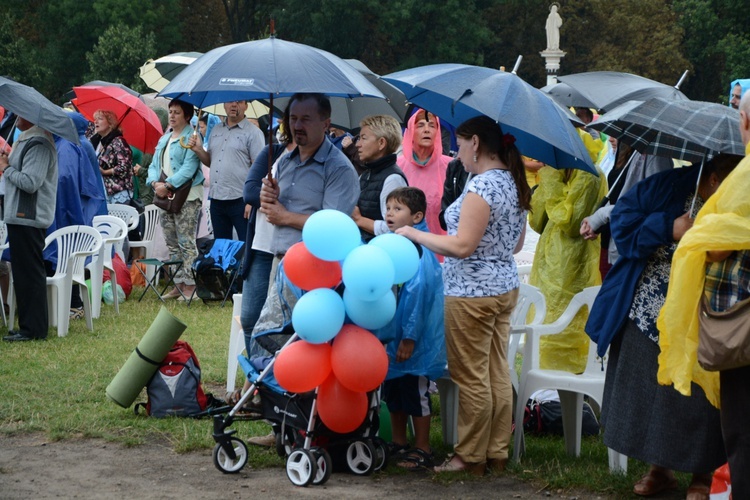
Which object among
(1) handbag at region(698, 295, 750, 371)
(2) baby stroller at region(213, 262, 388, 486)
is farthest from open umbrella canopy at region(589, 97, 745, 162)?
(2) baby stroller at region(213, 262, 388, 486)

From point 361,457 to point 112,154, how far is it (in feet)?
24.9

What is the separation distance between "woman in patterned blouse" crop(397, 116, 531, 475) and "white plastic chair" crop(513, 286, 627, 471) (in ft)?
1.12

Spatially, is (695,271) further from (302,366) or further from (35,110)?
(35,110)

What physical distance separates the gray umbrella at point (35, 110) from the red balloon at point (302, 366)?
4.16 m

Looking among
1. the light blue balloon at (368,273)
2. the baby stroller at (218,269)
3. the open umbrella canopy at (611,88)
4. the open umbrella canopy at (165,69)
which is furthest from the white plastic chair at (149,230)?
the light blue balloon at (368,273)

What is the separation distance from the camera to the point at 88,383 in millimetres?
7414

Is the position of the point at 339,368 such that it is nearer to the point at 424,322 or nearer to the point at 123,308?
the point at 424,322

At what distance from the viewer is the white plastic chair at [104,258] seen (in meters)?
10.3

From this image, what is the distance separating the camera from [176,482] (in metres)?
5.28

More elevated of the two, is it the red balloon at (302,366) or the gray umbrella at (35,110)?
the gray umbrella at (35,110)

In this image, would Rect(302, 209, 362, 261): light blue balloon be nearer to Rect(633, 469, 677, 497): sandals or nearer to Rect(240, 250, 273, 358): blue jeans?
Rect(240, 250, 273, 358): blue jeans

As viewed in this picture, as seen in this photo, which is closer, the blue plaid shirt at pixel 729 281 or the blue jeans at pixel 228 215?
the blue plaid shirt at pixel 729 281

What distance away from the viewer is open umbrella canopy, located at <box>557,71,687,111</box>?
23.9 ft

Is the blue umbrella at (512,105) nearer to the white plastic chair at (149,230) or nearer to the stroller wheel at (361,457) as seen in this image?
the stroller wheel at (361,457)
